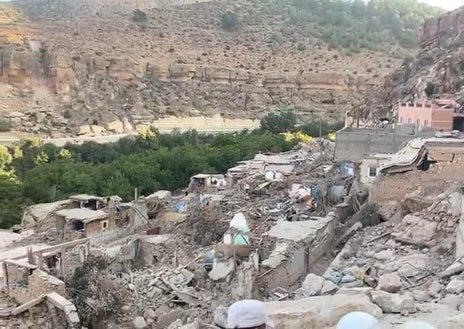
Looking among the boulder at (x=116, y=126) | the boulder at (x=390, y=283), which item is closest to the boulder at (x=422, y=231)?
the boulder at (x=390, y=283)

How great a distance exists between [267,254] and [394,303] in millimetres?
4277

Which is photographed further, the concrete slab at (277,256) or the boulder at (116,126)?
the boulder at (116,126)

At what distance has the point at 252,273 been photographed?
8242 millimetres

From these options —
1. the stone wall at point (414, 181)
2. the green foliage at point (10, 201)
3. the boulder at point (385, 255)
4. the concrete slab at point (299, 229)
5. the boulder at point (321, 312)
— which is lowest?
the green foliage at point (10, 201)

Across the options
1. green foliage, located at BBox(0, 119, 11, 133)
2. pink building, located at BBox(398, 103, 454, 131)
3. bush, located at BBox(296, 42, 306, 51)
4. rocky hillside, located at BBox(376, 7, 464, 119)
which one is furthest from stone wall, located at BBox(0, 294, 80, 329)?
bush, located at BBox(296, 42, 306, 51)

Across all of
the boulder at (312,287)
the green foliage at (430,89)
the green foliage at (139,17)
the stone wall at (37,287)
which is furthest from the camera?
the green foliage at (139,17)

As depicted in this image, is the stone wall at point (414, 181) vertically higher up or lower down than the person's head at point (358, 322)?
lower down

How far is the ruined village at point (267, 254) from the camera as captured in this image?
252 inches

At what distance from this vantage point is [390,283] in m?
6.36

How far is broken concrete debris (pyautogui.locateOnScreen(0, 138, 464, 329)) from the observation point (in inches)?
247

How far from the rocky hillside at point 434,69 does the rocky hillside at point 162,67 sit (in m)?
10.1

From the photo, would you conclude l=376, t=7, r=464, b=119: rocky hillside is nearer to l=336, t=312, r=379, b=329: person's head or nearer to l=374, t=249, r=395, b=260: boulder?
l=374, t=249, r=395, b=260: boulder

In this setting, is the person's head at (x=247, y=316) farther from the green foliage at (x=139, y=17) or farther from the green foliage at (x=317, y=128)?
the green foliage at (x=139, y=17)

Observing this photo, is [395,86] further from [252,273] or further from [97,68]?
[252,273]
